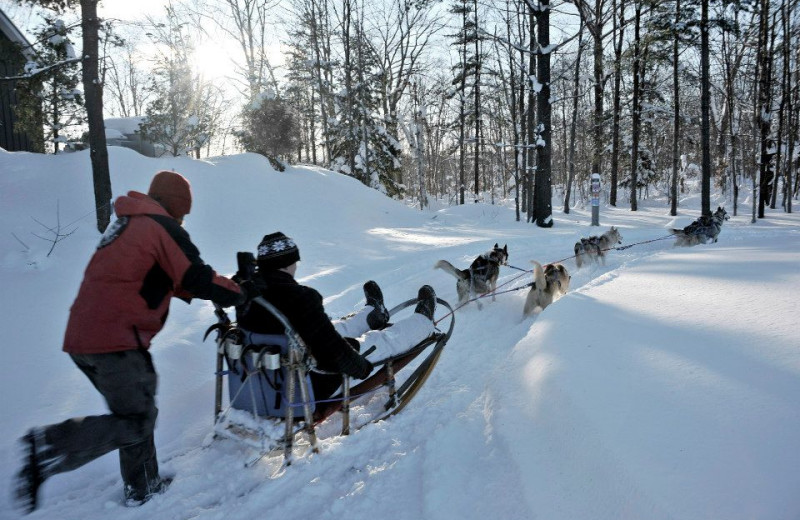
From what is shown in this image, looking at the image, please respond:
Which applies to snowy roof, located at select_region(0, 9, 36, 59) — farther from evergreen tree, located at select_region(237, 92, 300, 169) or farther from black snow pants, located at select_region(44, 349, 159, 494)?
black snow pants, located at select_region(44, 349, 159, 494)

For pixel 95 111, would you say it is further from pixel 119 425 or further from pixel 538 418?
pixel 538 418

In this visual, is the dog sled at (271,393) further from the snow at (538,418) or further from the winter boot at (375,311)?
the winter boot at (375,311)

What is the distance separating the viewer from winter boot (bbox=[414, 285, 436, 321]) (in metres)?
3.66

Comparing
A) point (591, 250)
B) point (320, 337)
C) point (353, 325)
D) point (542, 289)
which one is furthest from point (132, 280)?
point (591, 250)

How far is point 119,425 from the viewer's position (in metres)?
2.15

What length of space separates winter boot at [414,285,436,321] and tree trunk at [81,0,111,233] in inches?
292

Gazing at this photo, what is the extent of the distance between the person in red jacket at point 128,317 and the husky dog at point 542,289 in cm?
374

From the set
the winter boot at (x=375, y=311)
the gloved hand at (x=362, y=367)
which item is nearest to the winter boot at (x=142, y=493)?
the gloved hand at (x=362, y=367)

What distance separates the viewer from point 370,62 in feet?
80.2

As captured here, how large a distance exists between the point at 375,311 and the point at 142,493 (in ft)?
6.46

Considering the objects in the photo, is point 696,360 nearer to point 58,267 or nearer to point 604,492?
point 604,492

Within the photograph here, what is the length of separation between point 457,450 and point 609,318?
178cm

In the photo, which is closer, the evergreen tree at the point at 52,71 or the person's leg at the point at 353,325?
the person's leg at the point at 353,325

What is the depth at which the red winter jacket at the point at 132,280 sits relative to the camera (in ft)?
6.94
